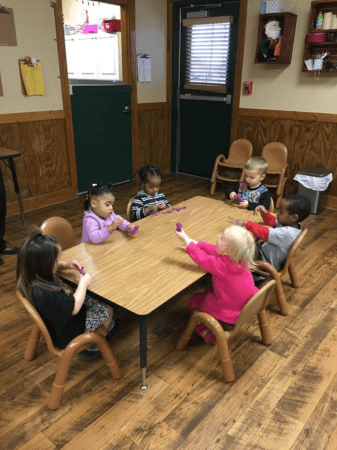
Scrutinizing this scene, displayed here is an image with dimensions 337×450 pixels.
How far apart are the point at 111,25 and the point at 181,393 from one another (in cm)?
495

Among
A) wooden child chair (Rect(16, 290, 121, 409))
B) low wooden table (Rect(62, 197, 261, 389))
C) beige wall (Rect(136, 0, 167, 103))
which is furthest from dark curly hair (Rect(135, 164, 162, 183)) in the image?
beige wall (Rect(136, 0, 167, 103))

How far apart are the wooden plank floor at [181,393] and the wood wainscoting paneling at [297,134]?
2.38m

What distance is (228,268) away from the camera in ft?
5.24

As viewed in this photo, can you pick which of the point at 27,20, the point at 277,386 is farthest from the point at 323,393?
the point at 27,20

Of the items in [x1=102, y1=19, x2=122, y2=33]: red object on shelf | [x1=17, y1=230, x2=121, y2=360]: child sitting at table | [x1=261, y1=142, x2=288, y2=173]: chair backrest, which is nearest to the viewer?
[x1=17, y1=230, x2=121, y2=360]: child sitting at table

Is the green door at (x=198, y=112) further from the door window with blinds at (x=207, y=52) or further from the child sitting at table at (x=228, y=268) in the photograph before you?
the child sitting at table at (x=228, y=268)

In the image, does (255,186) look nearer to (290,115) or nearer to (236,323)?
(236,323)

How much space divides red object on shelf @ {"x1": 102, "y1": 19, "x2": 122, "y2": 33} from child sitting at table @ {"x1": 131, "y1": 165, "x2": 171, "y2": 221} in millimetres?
3283

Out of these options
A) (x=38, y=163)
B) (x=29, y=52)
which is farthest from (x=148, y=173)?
(x=29, y=52)

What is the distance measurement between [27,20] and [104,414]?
3.63 m

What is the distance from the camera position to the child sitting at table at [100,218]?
1.88 meters

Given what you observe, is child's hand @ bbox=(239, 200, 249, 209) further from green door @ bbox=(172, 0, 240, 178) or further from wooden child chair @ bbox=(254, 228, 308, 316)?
green door @ bbox=(172, 0, 240, 178)

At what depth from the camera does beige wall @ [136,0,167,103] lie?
4.68 metres

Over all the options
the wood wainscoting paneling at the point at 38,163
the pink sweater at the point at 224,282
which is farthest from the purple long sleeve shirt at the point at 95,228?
the wood wainscoting paneling at the point at 38,163
